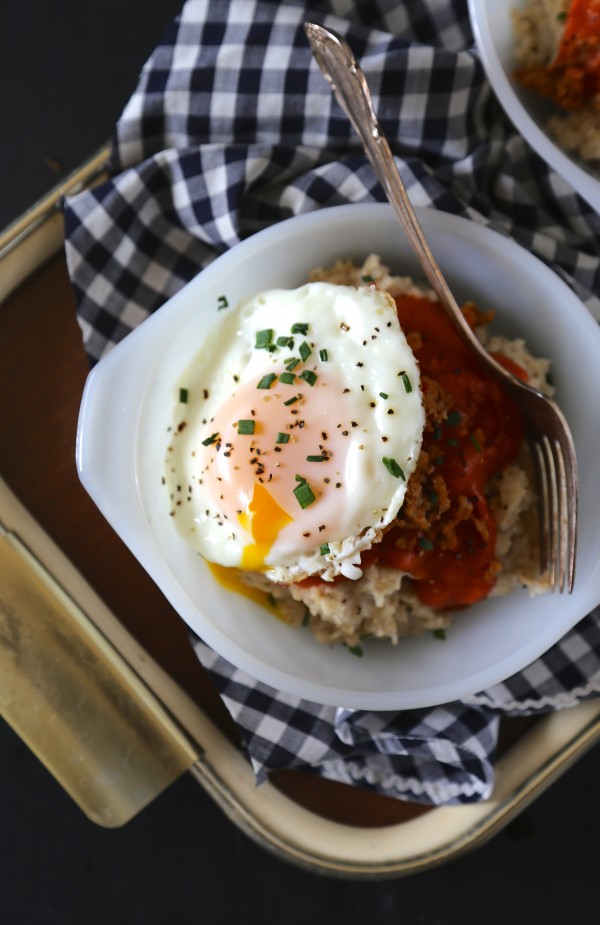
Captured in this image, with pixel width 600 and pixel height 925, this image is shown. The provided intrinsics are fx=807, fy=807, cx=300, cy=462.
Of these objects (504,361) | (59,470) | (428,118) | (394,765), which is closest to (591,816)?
(394,765)

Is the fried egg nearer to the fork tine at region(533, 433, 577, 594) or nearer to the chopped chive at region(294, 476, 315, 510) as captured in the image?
the chopped chive at region(294, 476, 315, 510)

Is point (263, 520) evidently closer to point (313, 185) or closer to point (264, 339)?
point (264, 339)

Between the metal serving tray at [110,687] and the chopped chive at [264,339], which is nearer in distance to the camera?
the chopped chive at [264,339]

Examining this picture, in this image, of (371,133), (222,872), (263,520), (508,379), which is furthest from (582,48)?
(222,872)

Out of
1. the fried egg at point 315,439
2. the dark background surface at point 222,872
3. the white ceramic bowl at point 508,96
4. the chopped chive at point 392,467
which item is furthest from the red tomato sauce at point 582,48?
the dark background surface at point 222,872

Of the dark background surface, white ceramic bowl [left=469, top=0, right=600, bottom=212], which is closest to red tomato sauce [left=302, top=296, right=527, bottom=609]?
white ceramic bowl [left=469, top=0, right=600, bottom=212]

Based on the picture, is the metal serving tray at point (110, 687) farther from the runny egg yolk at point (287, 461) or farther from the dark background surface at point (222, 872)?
the runny egg yolk at point (287, 461)
